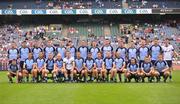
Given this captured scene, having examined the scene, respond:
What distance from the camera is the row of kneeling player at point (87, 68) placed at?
20562 mm

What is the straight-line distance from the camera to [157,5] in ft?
167

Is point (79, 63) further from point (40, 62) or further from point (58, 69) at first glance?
point (40, 62)

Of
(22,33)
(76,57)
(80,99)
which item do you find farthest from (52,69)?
(22,33)

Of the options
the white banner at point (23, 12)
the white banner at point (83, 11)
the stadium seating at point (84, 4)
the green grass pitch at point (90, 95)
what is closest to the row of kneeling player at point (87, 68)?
the green grass pitch at point (90, 95)

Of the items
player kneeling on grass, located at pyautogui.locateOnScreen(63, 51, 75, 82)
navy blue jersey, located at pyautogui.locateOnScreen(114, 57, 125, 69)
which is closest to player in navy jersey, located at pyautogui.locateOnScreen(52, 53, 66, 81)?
player kneeling on grass, located at pyautogui.locateOnScreen(63, 51, 75, 82)

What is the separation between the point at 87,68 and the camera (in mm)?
20703

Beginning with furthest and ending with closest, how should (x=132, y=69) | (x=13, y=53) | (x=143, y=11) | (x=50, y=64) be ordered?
(x=143, y=11)
(x=13, y=53)
(x=50, y=64)
(x=132, y=69)

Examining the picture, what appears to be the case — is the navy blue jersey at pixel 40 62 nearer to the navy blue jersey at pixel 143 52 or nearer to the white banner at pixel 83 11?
the navy blue jersey at pixel 143 52

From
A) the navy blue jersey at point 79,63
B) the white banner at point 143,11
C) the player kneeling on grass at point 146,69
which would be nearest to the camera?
the player kneeling on grass at point 146,69

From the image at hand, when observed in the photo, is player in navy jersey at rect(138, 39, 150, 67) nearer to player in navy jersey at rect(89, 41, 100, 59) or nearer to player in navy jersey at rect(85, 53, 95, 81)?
player in navy jersey at rect(89, 41, 100, 59)

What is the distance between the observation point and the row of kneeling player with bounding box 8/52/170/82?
67.5 feet

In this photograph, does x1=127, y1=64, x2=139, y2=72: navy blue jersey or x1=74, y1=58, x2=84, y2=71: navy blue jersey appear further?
x1=74, y1=58, x2=84, y2=71: navy blue jersey

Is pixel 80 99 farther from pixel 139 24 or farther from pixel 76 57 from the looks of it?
pixel 139 24

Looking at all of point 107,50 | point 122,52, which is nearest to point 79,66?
point 107,50
